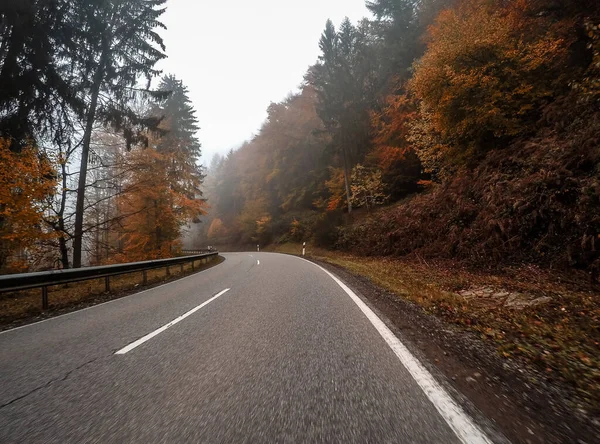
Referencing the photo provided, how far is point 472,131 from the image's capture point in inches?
445

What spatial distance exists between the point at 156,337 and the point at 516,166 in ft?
38.9

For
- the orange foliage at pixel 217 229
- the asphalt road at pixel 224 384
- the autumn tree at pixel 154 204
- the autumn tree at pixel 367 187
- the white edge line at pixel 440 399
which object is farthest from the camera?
the orange foliage at pixel 217 229

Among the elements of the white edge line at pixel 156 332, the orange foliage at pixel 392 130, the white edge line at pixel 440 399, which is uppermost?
the orange foliage at pixel 392 130

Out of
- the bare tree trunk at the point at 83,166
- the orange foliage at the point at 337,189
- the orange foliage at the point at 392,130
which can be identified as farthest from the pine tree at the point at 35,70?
the orange foliage at the point at 337,189

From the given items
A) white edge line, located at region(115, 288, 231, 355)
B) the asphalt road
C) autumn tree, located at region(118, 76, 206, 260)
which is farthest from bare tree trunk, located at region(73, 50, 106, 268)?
white edge line, located at region(115, 288, 231, 355)

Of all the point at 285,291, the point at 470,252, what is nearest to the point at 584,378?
the point at 285,291

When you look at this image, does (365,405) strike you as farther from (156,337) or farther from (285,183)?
(285,183)

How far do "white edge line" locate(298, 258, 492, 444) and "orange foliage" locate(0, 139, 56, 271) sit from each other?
10.7 m

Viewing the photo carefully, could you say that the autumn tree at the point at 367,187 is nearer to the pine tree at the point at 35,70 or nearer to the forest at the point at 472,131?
the forest at the point at 472,131

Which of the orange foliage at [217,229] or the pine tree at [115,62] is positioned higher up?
the pine tree at [115,62]

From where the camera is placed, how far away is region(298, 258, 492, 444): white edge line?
1702mm

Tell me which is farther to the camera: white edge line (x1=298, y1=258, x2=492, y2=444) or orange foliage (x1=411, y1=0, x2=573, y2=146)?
orange foliage (x1=411, y1=0, x2=573, y2=146)

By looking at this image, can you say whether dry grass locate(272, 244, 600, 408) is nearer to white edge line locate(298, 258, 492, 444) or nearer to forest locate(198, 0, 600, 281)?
white edge line locate(298, 258, 492, 444)

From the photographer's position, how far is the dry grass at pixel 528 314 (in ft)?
8.71
